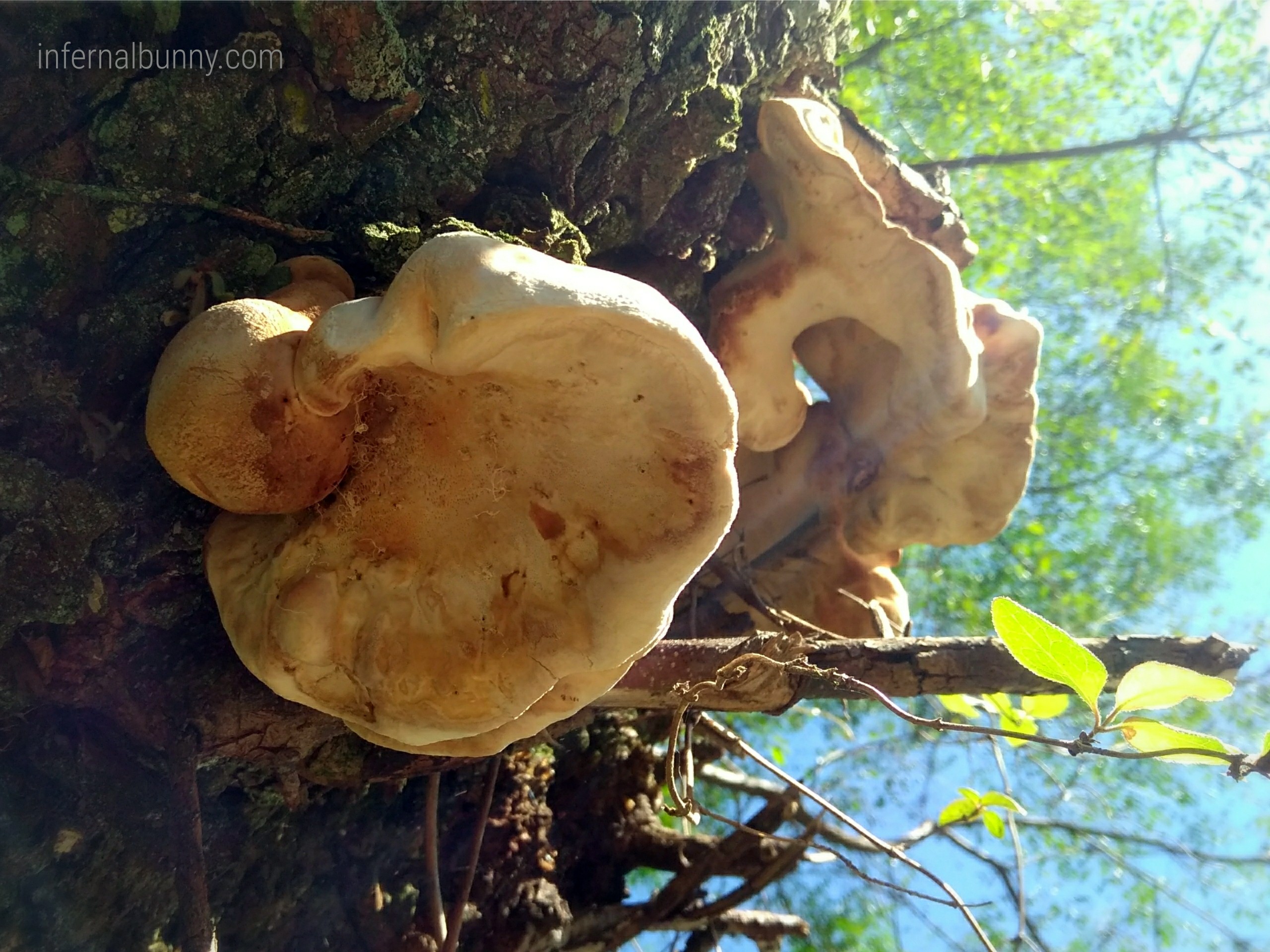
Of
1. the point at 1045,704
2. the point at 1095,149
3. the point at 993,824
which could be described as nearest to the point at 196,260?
the point at 1045,704

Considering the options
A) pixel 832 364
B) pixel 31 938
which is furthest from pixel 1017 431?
pixel 31 938

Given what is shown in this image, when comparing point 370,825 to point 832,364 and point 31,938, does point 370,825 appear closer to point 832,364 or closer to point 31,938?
point 31,938

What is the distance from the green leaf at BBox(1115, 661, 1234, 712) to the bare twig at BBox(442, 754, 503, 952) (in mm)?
1741

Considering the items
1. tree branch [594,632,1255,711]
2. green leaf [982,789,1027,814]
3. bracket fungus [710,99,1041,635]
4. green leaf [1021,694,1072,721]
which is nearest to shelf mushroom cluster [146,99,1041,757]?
tree branch [594,632,1255,711]

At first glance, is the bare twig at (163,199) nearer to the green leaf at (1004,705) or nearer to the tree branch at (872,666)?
the tree branch at (872,666)

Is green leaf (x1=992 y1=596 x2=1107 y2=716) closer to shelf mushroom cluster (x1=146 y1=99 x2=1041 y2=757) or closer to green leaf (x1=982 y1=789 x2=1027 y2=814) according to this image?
shelf mushroom cluster (x1=146 y1=99 x2=1041 y2=757)

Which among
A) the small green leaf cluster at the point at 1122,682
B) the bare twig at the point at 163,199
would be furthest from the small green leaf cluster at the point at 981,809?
the bare twig at the point at 163,199

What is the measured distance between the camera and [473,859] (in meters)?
2.52

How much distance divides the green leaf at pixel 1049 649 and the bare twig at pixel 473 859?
1.61 m

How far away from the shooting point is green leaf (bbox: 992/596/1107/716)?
5.08ft

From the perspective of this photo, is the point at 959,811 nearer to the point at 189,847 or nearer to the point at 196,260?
the point at 189,847

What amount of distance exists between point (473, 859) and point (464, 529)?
1.24 metres

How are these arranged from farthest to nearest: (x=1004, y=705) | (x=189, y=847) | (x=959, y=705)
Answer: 1. (x=959, y=705)
2. (x=1004, y=705)
3. (x=189, y=847)

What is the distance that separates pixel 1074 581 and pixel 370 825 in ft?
22.8
